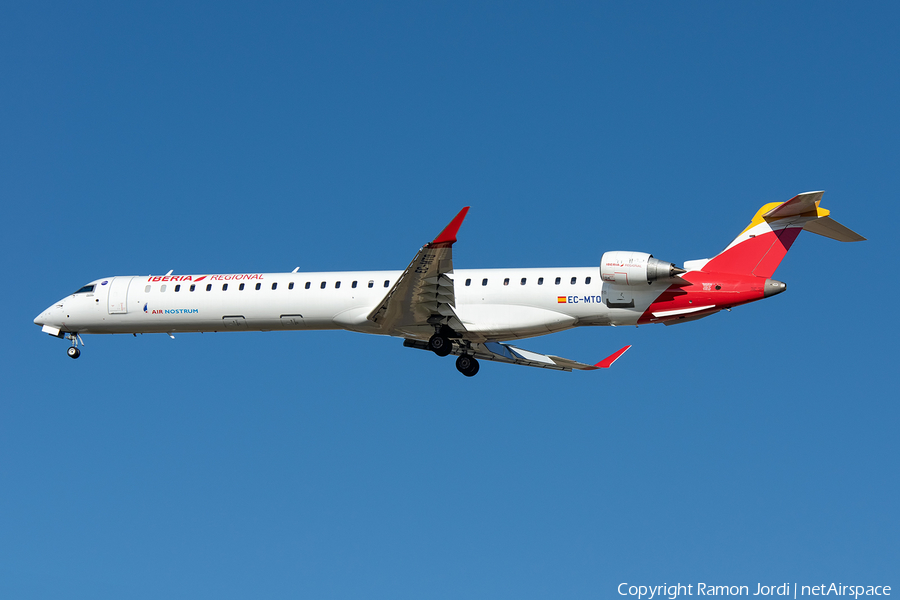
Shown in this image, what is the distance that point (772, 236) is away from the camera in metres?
24.9

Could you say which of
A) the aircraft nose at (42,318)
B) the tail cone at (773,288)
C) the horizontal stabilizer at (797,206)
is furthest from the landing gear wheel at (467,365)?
the aircraft nose at (42,318)

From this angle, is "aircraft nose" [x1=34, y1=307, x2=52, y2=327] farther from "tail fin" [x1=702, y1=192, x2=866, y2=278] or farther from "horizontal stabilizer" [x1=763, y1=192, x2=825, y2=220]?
"horizontal stabilizer" [x1=763, y1=192, x2=825, y2=220]

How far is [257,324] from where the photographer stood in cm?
2800

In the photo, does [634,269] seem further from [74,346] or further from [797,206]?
[74,346]

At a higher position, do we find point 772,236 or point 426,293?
point 772,236

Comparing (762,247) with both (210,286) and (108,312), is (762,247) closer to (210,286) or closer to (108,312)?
(210,286)

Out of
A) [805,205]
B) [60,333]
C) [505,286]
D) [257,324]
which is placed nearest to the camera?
[805,205]

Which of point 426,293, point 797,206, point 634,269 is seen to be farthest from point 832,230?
point 426,293

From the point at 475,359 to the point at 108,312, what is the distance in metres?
11.2

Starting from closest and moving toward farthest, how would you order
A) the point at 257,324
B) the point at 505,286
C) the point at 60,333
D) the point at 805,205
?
the point at 805,205
the point at 505,286
the point at 257,324
the point at 60,333

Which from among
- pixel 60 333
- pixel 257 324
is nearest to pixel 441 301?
pixel 257 324

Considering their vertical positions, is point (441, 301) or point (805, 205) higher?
point (805, 205)

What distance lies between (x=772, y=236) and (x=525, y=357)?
28.0 ft

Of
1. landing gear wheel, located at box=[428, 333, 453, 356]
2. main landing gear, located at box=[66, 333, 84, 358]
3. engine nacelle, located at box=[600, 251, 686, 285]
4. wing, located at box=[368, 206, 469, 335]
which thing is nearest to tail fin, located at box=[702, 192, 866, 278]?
engine nacelle, located at box=[600, 251, 686, 285]
